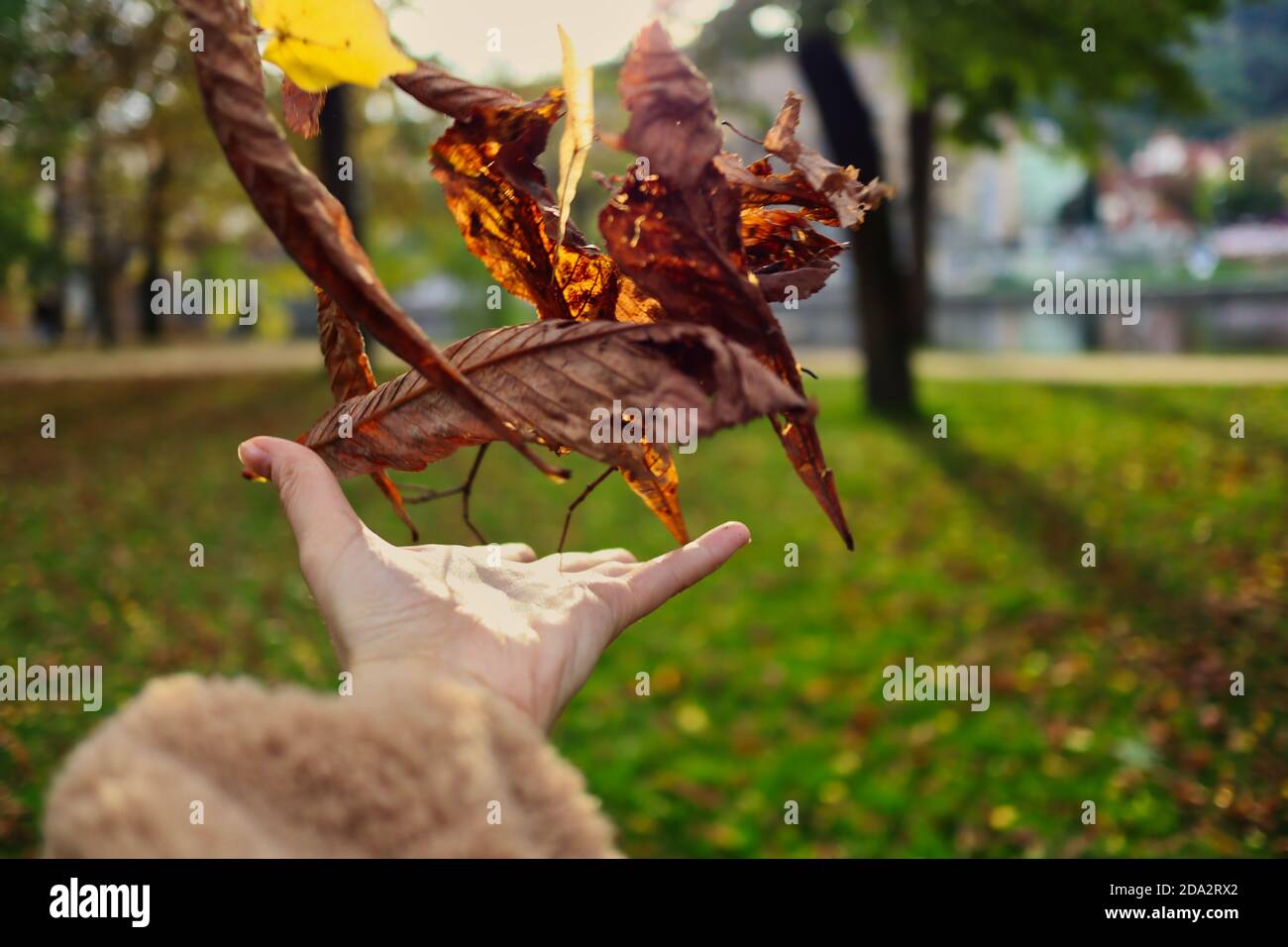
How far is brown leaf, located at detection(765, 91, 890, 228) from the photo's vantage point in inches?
51.4

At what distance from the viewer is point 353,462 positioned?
1487mm

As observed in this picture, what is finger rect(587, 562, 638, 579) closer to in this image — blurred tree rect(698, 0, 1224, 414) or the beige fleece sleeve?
the beige fleece sleeve

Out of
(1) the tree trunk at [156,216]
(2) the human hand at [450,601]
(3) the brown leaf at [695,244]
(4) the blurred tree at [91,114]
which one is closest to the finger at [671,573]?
(2) the human hand at [450,601]

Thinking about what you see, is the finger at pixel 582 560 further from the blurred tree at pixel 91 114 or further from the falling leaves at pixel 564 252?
the blurred tree at pixel 91 114

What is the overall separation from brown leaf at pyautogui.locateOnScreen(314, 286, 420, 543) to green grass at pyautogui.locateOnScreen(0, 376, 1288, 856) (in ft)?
10.4

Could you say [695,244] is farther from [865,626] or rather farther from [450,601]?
[865,626]

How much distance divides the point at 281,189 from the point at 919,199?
19.5 m

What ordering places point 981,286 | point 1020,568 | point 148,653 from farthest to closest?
point 981,286, point 1020,568, point 148,653

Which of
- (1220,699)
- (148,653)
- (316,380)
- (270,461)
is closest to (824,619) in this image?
(1220,699)

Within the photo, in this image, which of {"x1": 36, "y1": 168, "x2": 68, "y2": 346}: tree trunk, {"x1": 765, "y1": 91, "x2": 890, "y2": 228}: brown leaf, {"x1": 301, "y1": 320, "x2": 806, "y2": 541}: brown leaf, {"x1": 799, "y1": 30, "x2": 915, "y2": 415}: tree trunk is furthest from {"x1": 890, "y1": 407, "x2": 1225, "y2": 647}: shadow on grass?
{"x1": 36, "y1": 168, "x2": 68, "y2": 346}: tree trunk

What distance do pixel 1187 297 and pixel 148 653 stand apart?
34.5 m

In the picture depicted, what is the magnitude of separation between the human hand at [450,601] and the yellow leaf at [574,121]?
56cm

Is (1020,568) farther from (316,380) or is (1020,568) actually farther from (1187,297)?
(1187,297)

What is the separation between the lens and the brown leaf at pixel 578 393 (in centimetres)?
118
